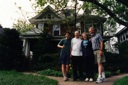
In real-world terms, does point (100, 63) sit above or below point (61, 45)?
below

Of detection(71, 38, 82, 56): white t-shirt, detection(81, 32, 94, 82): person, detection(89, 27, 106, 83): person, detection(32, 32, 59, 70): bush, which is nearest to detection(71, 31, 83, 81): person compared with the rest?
detection(71, 38, 82, 56): white t-shirt

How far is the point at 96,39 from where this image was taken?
11125mm

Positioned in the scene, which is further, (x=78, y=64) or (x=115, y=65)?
(x=115, y=65)

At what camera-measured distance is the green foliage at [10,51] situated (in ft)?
64.2

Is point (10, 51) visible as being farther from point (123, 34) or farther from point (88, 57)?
point (123, 34)

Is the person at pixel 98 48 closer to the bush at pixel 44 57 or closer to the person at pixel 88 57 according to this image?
the person at pixel 88 57

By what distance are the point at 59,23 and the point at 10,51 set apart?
36.0 ft

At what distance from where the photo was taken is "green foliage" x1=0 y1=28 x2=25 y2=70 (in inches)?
771

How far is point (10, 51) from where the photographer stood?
20.0 meters

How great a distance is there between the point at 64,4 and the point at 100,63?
11046 mm

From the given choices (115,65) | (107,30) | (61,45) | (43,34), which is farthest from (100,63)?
(107,30)

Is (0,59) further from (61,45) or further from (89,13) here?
(89,13)

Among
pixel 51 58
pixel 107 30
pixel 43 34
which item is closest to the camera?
pixel 51 58

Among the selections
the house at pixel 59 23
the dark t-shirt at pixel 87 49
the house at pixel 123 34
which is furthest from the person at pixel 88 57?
the house at pixel 123 34
